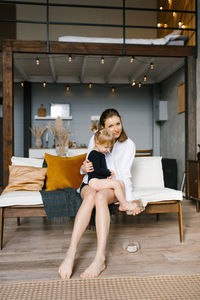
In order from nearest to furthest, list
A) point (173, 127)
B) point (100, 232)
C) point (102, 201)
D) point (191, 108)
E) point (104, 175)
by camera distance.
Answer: point (100, 232), point (102, 201), point (104, 175), point (191, 108), point (173, 127)

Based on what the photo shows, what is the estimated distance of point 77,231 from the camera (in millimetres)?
2125

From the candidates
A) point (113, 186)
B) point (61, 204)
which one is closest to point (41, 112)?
point (61, 204)

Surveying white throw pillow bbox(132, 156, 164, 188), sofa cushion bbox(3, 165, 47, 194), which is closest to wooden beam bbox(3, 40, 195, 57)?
white throw pillow bbox(132, 156, 164, 188)

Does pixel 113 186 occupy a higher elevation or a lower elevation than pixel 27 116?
lower

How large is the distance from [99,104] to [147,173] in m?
4.54

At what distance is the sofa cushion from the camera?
2.97 meters

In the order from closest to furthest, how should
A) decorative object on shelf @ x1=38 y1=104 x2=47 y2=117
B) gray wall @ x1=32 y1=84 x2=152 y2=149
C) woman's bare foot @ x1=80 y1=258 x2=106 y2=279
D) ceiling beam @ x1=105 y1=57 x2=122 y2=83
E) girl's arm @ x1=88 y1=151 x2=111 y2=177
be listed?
woman's bare foot @ x1=80 y1=258 x2=106 y2=279, girl's arm @ x1=88 y1=151 x2=111 y2=177, ceiling beam @ x1=105 y1=57 x2=122 y2=83, decorative object on shelf @ x1=38 y1=104 x2=47 y2=117, gray wall @ x1=32 y1=84 x2=152 y2=149

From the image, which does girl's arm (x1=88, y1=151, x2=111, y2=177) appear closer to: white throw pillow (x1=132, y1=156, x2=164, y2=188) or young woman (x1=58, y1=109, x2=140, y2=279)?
young woman (x1=58, y1=109, x2=140, y2=279)

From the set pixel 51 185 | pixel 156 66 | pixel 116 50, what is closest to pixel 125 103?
pixel 156 66

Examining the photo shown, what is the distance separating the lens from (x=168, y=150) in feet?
22.8

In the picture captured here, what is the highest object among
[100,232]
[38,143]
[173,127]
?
[173,127]

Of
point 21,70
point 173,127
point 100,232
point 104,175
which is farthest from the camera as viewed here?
point 173,127

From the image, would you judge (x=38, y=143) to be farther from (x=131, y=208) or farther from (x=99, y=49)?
(x=131, y=208)

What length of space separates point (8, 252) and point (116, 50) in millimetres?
3721
